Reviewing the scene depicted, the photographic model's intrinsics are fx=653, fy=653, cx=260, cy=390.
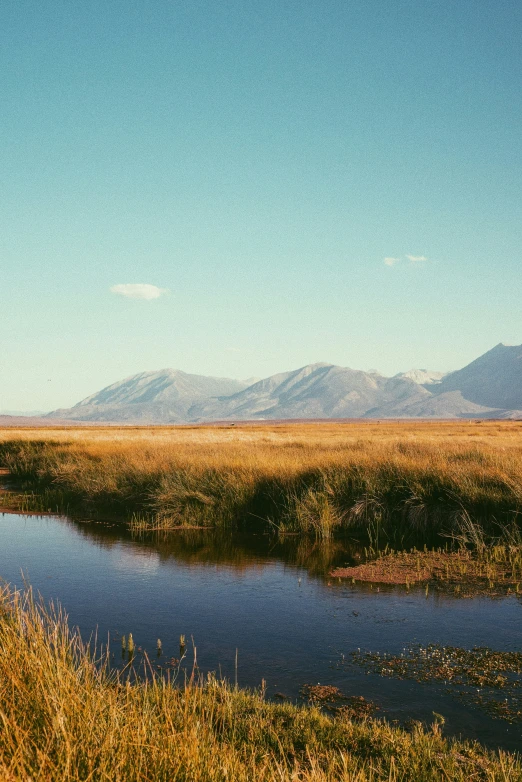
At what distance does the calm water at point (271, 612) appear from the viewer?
866 centimetres

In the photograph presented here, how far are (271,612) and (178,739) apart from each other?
23.7 feet

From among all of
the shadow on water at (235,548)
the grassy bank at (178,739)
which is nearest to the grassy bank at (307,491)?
the shadow on water at (235,548)

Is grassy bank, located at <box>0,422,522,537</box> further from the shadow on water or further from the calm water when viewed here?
the calm water

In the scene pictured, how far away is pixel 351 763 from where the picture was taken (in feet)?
18.6

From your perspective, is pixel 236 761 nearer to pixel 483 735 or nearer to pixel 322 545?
pixel 483 735

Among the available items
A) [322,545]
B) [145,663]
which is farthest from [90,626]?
[322,545]

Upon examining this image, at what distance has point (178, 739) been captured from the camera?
4809mm

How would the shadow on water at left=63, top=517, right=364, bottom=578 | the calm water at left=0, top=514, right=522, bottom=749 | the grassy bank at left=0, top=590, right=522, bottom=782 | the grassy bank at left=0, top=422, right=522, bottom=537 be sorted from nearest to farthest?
the grassy bank at left=0, top=590, right=522, bottom=782 → the calm water at left=0, top=514, right=522, bottom=749 → the shadow on water at left=63, top=517, right=364, bottom=578 → the grassy bank at left=0, top=422, right=522, bottom=537

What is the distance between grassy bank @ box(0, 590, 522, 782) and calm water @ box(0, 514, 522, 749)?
1014 mm

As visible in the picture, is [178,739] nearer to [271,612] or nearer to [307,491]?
[271,612]

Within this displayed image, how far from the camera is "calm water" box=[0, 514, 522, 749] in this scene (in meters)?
8.66

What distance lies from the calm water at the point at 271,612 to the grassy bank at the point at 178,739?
1.01 m

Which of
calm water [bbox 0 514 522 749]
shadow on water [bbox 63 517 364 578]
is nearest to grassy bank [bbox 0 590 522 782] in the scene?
calm water [bbox 0 514 522 749]

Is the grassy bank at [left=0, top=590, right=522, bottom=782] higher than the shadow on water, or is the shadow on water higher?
the grassy bank at [left=0, top=590, right=522, bottom=782]
